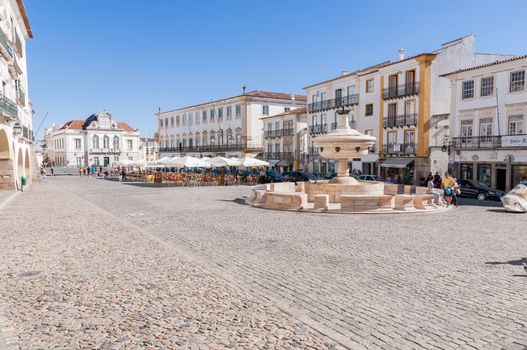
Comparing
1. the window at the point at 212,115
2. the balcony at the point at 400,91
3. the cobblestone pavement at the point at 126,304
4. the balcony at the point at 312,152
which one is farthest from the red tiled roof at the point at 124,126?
the cobblestone pavement at the point at 126,304

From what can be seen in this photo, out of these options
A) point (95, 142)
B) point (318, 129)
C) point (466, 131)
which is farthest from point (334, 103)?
point (95, 142)

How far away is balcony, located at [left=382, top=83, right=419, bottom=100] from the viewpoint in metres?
34.8

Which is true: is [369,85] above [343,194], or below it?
above

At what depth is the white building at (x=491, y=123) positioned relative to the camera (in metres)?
26.2

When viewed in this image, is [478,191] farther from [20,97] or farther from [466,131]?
[20,97]

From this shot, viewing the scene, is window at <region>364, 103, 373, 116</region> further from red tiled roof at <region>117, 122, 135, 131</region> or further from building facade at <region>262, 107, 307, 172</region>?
red tiled roof at <region>117, 122, 135, 131</region>

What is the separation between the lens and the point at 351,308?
5.43 metres

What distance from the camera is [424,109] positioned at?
34188 mm

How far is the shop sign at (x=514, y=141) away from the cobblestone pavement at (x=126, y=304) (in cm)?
2504

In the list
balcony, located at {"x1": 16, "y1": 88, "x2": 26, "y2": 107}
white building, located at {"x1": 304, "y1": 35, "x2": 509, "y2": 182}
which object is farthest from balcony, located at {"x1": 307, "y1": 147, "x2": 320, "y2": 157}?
balcony, located at {"x1": 16, "y1": 88, "x2": 26, "y2": 107}

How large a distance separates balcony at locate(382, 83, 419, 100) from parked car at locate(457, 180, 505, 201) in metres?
14.4

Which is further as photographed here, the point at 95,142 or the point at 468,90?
the point at 95,142

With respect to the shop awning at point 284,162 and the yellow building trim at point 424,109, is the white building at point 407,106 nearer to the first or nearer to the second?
the yellow building trim at point 424,109

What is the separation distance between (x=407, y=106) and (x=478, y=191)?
643 inches
